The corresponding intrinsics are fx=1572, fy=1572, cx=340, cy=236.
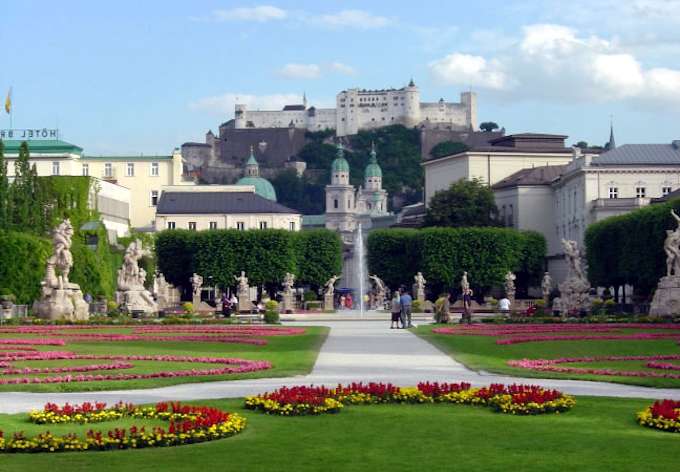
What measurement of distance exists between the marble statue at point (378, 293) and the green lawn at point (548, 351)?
6062 cm

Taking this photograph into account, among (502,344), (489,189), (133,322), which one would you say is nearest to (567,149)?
(489,189)

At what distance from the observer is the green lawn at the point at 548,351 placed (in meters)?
30.0

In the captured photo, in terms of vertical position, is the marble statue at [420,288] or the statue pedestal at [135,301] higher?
the marble statue at [420,288]

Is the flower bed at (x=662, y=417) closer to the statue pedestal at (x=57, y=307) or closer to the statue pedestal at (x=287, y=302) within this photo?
the statue pedestal at (x=57, y=307)

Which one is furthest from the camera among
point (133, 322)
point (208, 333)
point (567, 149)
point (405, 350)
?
point (567, 149)

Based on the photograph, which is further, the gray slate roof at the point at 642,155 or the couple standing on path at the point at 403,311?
the gray slate roof at the point at 642,155

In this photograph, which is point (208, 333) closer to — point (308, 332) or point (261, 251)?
point (308, 332)

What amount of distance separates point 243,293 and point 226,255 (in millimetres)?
11481

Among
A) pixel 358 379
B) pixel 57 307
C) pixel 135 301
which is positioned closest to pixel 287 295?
pixel 135 301

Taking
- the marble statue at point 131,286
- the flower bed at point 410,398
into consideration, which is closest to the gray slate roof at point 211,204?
the marble statue at point 131,286

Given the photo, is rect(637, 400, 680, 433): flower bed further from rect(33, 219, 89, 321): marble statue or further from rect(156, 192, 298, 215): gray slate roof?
rect(156, 192, 298, 215): gray slate roof

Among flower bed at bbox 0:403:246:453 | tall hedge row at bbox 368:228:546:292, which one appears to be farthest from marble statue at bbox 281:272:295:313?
flower bed at bbox 0:403:246:453

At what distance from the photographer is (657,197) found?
120688 mm

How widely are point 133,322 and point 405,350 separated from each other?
23789mm
